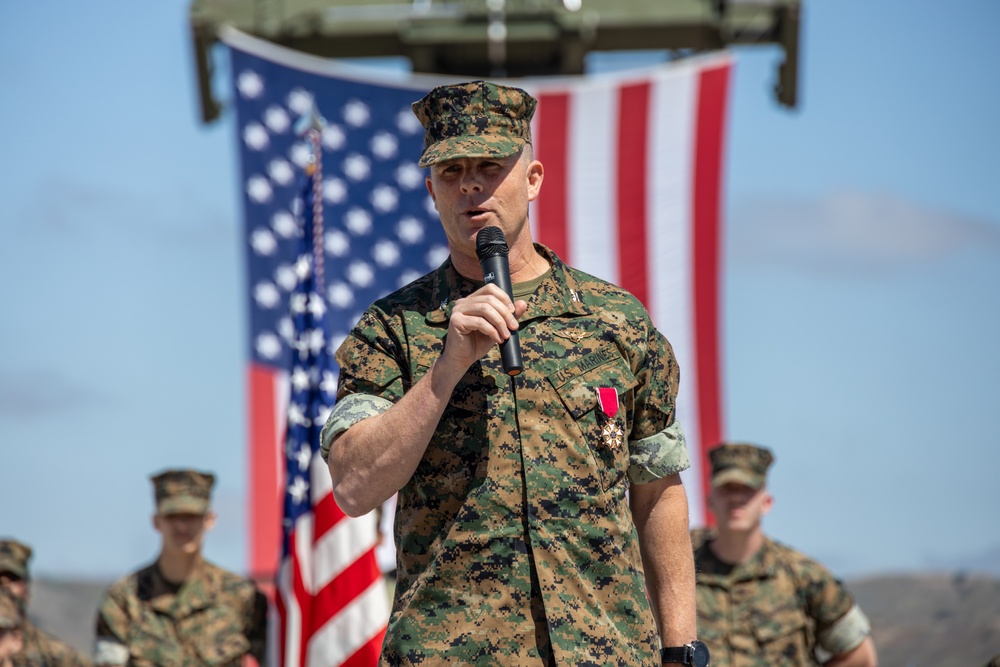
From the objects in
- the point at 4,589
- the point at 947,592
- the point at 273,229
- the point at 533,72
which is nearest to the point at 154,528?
the point at 4,589

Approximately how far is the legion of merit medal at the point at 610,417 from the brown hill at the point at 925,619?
29.0 ft

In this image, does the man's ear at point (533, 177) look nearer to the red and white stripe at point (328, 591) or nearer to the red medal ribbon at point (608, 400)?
the red medal ribbon at point (608, 400)

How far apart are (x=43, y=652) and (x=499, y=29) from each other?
9.95m

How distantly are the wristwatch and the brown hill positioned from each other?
28.3ft

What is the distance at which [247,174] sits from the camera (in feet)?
A: 43.9

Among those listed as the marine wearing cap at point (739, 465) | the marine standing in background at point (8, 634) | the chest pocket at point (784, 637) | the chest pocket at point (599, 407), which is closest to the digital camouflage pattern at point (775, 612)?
the chest pocket at point (784, 637)

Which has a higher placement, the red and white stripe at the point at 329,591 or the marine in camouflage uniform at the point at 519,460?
the marine in camouflage uniform at the point at 519,460

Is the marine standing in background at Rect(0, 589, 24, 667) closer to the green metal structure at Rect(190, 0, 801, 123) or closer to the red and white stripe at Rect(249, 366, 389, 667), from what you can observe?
the red and white stripe at Rect(249, 366, 389, 667)

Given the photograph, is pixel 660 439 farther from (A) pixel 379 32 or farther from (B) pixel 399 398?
(A) pixel 379 32

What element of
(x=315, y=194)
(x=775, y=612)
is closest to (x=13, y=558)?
(x=315, y=194)

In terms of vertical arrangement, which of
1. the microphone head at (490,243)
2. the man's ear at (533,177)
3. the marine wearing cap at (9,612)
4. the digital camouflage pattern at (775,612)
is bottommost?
the marine wearing cap at (9,612)

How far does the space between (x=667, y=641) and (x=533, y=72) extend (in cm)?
1486

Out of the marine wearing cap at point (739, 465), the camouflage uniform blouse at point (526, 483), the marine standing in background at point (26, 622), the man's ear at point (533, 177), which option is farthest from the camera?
the marine standing in background at point (26, 622)

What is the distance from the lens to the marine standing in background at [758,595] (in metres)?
7.50
